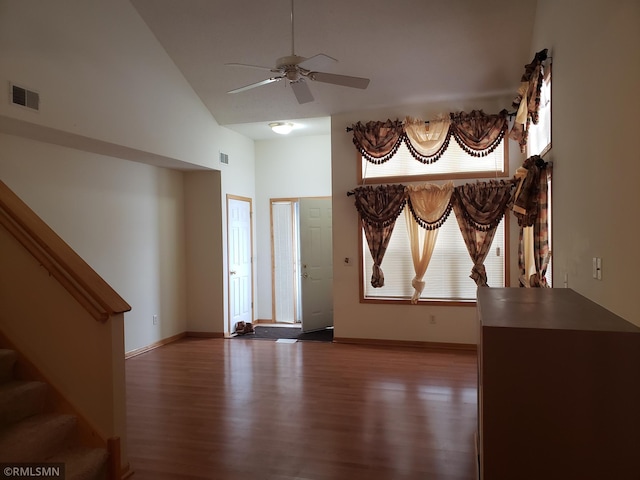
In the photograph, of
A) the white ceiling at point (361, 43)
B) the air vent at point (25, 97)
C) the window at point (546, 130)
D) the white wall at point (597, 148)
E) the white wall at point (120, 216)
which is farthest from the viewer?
the white ceiling at point (361, 43)

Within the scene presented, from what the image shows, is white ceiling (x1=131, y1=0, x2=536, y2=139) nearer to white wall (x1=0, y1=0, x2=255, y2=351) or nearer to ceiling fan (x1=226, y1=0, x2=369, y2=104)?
white wall (x1=0, y1=0, x2=255, y2=351)

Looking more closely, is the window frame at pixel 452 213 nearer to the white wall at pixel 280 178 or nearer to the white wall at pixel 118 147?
the white wall at pixel 280 178

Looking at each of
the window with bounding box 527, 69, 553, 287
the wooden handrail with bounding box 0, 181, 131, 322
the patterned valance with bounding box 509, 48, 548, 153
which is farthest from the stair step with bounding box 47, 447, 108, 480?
the patterned valance with bounding box 509, 48, 548, 153

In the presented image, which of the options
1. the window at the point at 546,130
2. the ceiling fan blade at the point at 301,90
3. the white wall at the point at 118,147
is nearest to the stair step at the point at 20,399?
the white wall at the point at 118,147

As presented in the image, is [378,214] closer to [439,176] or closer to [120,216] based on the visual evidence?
[439,176]

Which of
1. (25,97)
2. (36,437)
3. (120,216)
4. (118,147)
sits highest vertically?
(25,97)

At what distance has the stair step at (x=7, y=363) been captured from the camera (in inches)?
109

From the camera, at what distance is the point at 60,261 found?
2.70m

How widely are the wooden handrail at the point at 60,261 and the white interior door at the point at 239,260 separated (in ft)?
12.3

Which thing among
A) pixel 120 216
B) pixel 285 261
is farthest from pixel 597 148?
pixel 285 261

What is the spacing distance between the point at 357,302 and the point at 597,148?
396 cm

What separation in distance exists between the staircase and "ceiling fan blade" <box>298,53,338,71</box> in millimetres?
2825

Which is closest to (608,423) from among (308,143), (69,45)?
(69,45)

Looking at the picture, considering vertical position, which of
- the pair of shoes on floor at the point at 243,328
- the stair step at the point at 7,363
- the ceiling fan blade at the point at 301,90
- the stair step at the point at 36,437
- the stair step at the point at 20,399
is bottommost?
the pair of shoes on floor at the point at 243,328
